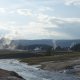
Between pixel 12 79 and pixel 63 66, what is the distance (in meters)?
32.4

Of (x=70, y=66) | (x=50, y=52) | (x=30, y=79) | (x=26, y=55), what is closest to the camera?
(x=30, y=79)

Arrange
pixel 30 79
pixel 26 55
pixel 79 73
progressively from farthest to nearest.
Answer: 1. pixel 26 55
2. pixel 79 73
3. pixel 30 79

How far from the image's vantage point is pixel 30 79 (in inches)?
2032

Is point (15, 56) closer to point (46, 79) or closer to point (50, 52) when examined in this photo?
point (50, 52)

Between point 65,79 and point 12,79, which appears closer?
point 12,79

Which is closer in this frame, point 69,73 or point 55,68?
point 69,73

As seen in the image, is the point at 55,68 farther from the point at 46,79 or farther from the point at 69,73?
the point at 46,79

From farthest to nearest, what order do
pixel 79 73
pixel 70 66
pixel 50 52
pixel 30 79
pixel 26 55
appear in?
pixel 26 55 → pixel 50 52 → pixel 70 66 → pixel 79 73 → pixel 30 79

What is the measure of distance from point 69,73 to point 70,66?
10.1 meters

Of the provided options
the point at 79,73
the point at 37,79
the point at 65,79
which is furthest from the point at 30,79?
the point at 79,73

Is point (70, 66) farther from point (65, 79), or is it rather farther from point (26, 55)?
point (26, 55)

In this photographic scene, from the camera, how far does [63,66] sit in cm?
7456

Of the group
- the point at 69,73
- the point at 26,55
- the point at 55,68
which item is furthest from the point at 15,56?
the point at 69,73

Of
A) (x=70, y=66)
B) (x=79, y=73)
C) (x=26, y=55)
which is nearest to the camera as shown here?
(x=79, y=73)
